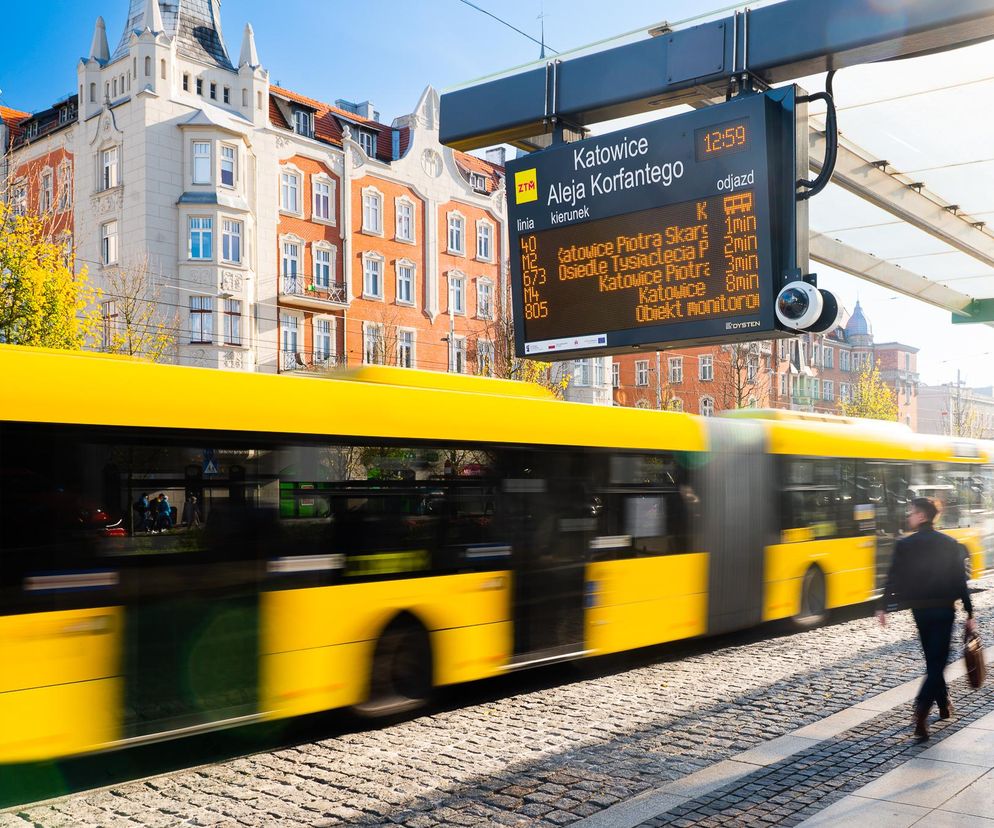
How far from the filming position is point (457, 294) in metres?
49.9

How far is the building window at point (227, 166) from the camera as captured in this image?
39.2 meters

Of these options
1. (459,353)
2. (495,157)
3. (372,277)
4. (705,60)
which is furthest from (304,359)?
(705,60)

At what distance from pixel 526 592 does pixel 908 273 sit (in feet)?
30.3

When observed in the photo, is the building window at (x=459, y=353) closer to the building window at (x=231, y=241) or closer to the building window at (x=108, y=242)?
the building window at (x=231, y=241)

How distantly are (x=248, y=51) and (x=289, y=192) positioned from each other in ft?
18.6

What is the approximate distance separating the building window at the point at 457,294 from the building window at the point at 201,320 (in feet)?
45.5

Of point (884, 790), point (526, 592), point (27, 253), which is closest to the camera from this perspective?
point (884, 790)

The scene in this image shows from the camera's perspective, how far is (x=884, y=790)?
6.03 m

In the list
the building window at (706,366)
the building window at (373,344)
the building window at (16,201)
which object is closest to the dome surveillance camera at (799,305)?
the building window at (16,201)

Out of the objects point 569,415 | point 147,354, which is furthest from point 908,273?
point 147,354

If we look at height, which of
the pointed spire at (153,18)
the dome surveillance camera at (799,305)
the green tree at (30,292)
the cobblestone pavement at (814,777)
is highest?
the pointed spire at (153,18)

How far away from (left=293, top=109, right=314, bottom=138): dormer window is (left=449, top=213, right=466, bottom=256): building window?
25.4 ft

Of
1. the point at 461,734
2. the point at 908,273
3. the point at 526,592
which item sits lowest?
the point at 461,734

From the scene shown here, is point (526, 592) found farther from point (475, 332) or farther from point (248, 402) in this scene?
point (475, 332)
